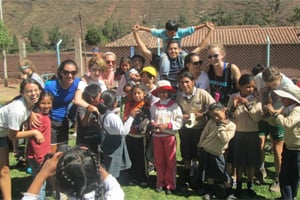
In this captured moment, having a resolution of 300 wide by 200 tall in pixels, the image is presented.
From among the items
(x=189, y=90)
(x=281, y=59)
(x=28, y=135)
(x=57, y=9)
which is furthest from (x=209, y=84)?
(x=57, y=9)

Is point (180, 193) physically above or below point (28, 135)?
below

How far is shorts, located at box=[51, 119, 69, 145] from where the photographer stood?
4.40 m

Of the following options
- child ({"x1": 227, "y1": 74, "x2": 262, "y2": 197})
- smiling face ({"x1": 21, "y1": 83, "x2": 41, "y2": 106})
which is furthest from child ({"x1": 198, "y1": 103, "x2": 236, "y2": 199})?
smiling face ({"x1": 21, "y1": 83, "x2": 41, "y2": 106})

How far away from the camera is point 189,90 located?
175 inches

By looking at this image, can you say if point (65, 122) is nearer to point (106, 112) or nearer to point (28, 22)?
point (106, 112)

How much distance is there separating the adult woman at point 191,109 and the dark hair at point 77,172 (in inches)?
93.0

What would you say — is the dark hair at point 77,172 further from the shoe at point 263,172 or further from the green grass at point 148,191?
the shoe at point 263,172

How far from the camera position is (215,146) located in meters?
4.34

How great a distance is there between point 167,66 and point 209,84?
0.64 meters

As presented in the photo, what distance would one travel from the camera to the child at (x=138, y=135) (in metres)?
4.68

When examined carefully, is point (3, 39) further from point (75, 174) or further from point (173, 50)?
point (75, 174)

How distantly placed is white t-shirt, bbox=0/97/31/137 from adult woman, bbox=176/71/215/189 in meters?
1.85

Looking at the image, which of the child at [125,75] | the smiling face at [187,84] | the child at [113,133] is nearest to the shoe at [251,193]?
the smiling face at [187,84]

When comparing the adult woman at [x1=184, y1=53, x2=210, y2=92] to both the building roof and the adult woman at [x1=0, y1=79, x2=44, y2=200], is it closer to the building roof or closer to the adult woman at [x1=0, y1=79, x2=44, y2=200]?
the adult woman at [x1=0, y1=79, x2=44, y2=200]
